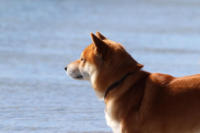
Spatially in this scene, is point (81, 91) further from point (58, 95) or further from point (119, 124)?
point (119, 124)

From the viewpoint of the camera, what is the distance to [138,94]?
17.4 feet

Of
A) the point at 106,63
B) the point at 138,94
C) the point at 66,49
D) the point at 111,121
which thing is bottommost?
the point at 111,121

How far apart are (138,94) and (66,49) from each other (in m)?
7.29

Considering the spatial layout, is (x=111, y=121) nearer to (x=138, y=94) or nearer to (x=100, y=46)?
(x=138, y=94)

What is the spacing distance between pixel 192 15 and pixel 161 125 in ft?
52.4

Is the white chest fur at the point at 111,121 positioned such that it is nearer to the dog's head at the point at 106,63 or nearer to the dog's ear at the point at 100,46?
the dog's head at the point at 106,63

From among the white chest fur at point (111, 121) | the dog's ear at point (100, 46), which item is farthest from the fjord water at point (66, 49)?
the dog's ear at point (100, 46)

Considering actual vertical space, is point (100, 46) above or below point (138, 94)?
above

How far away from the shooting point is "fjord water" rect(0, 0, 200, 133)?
7515 mm

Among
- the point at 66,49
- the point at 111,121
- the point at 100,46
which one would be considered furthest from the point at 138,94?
the point at 66,49

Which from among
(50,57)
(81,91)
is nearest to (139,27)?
(50,57)

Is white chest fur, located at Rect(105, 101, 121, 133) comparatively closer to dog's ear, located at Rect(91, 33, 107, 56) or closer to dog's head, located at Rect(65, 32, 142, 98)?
dog's head, located at Rect(65, 32, 142, 98)

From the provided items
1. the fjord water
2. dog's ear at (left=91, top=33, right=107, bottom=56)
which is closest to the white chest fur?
dog's ear at (left=91, top=33, right=107, bottom=56)

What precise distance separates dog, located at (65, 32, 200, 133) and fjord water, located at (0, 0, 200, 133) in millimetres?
1675
